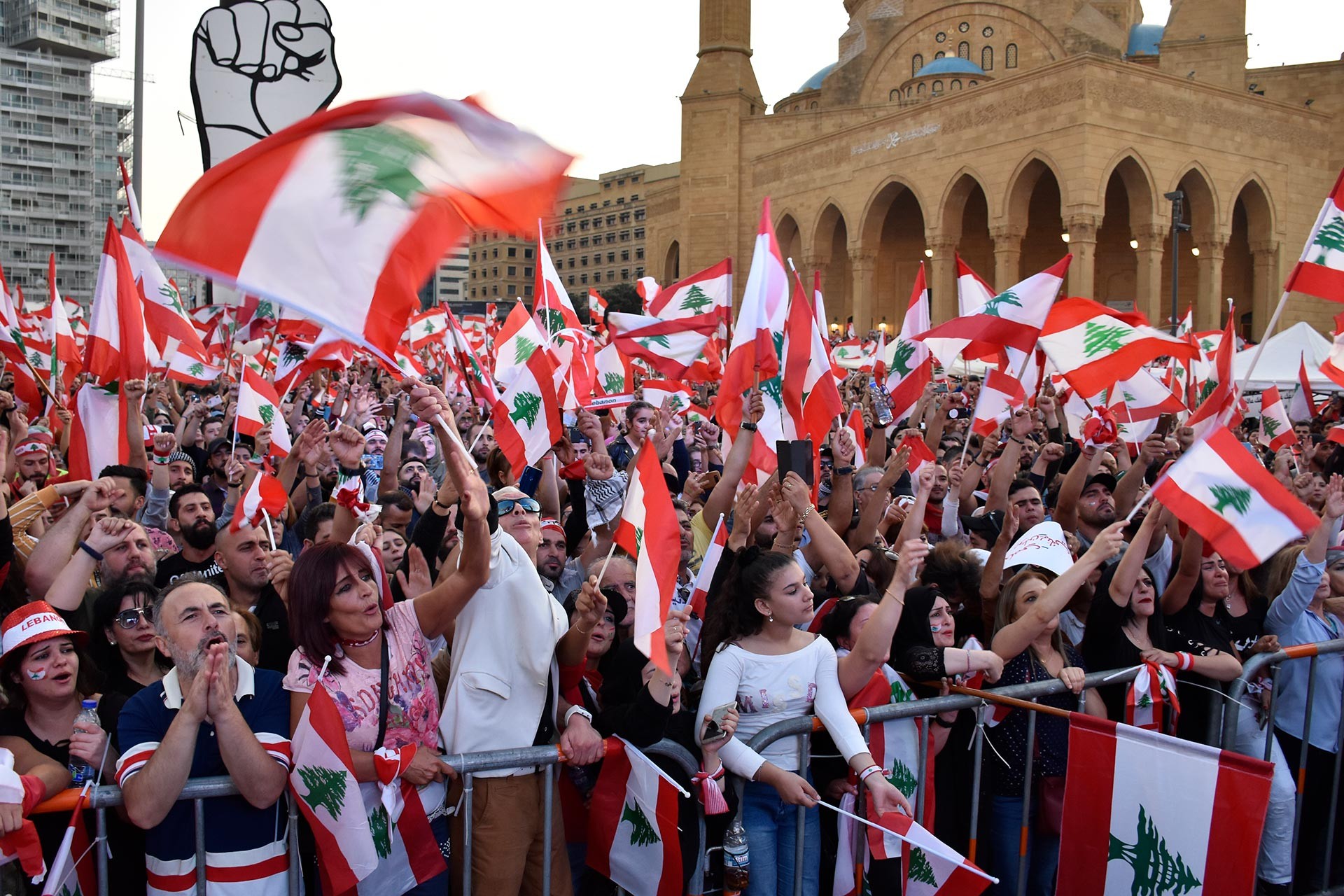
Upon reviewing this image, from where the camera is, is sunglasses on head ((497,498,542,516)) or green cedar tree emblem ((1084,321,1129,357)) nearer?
sunglasses on head ((497,498,542,516))

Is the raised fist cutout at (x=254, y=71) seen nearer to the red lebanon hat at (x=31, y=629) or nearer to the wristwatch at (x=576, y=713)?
the red lebanon hat at (x=31, y=629)

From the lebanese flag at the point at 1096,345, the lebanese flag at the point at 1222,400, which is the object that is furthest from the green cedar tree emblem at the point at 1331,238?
the lebanese flag at the point at 1096,345

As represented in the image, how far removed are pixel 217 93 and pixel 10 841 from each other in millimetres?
8178

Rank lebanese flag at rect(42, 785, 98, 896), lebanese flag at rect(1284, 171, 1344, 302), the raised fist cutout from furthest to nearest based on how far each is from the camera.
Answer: the raised fist cutout
lebanese flag at rect(1284, 171, 1344, 302)
lebanese flag at rect(42, 785, 98, 896)

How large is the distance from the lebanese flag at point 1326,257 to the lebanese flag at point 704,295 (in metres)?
4.72

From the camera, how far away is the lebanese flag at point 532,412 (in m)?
5.91

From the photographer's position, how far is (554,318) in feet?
31.6

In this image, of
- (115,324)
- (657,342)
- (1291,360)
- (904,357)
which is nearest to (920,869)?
(657,342)

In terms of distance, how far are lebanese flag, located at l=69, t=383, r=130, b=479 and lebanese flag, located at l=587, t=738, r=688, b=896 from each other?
4.43m

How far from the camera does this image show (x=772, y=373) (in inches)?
270

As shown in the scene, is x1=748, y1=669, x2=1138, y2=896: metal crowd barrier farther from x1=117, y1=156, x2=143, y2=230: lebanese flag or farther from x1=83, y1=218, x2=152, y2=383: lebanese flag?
x1=117, y1=156, x2=143, y2=230: lebanese flag

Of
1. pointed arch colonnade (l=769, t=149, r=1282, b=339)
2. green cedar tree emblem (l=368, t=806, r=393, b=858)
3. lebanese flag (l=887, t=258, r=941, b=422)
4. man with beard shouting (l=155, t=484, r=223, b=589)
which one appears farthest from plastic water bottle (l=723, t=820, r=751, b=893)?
pointed arch colonnade (l=769, t=149, r=1282, b=339)

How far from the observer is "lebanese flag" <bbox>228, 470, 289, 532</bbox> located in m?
4.74

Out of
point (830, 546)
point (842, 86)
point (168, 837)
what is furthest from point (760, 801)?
point (842, 86)
